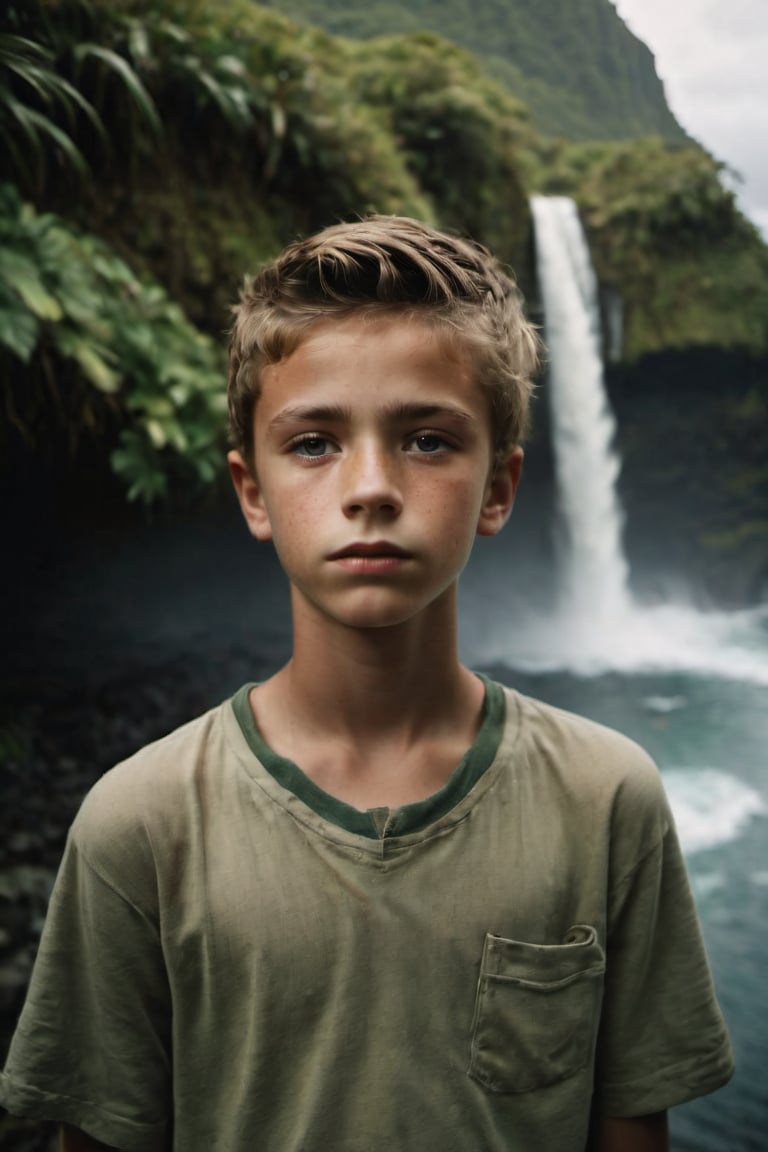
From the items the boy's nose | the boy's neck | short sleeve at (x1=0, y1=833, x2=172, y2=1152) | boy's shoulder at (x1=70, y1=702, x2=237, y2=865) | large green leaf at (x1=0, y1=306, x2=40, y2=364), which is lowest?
short sleeve at (x1=0, y1=833, x2=172, y2=1152)

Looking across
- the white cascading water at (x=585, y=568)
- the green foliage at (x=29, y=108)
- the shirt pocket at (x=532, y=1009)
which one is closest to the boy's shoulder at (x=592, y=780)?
the shirt pocket at (x=532, y=1009)

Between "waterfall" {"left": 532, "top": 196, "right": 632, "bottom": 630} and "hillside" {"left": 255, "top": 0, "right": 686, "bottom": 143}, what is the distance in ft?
10.2

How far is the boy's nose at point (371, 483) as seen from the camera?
1.05 meters

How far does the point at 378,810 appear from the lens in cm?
114

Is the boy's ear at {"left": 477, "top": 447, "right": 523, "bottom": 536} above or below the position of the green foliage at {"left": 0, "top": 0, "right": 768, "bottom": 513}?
below

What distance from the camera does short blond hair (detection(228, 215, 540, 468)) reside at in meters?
1.12

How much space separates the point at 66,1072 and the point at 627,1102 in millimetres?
769

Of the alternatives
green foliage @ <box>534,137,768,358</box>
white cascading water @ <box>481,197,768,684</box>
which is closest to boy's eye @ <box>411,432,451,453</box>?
white cascading water @ <box>481,197,768,684</box>

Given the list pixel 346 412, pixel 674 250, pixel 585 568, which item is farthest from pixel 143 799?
pixel 674 250

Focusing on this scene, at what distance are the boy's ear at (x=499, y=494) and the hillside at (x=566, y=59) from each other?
11620mm

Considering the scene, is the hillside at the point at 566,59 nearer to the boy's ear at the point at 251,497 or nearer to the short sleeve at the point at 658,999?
the boy's ear at the point at 251,497

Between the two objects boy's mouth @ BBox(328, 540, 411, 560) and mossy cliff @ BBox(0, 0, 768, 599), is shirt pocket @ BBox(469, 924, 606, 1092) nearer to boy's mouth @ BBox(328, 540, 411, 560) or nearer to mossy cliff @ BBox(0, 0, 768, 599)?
boy's mouth @ BBox(328, 540, 411, 560)

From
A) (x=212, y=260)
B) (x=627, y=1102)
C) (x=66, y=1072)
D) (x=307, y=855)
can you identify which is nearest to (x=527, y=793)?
A: (x=307, y=855)

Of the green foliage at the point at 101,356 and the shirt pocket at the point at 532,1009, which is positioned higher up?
the green foliage at the point at 101,356
